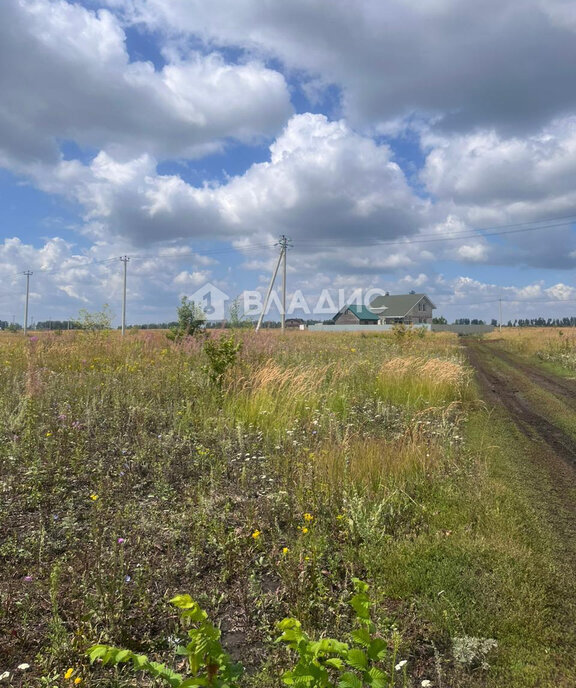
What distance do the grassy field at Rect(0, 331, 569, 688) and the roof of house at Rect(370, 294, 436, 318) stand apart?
75634mm

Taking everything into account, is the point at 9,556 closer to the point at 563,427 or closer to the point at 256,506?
the point at 256,506

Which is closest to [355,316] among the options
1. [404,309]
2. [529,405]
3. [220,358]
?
[404,309]

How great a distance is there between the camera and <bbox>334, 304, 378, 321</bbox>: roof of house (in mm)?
83600

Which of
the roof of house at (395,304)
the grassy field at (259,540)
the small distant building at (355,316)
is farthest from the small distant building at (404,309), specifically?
the grassy field at (259,540)

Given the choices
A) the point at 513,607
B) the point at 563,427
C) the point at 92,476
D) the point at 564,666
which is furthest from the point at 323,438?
the point at 563,427

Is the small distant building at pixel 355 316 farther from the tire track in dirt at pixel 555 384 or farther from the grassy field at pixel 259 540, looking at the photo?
the grassy field at pixel 259 540

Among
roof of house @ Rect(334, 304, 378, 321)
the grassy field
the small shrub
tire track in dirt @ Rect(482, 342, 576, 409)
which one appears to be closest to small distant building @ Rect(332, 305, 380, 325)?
roof of house @ Rect(334, 304, 378, 321)

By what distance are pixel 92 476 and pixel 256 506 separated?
Answer: 1.68 meters

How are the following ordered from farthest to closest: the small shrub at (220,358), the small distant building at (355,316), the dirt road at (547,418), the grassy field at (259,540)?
1. the small distant building at (355,316)
2. the small shrub at (220,358)
3. the dirt road at (547,418)
4. the grassy field at (259,540)

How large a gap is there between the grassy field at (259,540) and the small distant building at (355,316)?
77820 millimetres

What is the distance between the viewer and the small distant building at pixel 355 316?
83.6m

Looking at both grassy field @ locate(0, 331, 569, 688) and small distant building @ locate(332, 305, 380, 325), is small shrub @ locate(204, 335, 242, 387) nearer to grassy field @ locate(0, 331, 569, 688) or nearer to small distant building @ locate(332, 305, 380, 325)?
grassy field @ locate(0, 331, 569, 688)

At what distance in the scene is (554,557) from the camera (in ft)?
11.0

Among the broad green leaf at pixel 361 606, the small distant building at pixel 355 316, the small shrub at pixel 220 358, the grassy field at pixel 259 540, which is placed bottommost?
the grassy field at pixel 259 540
